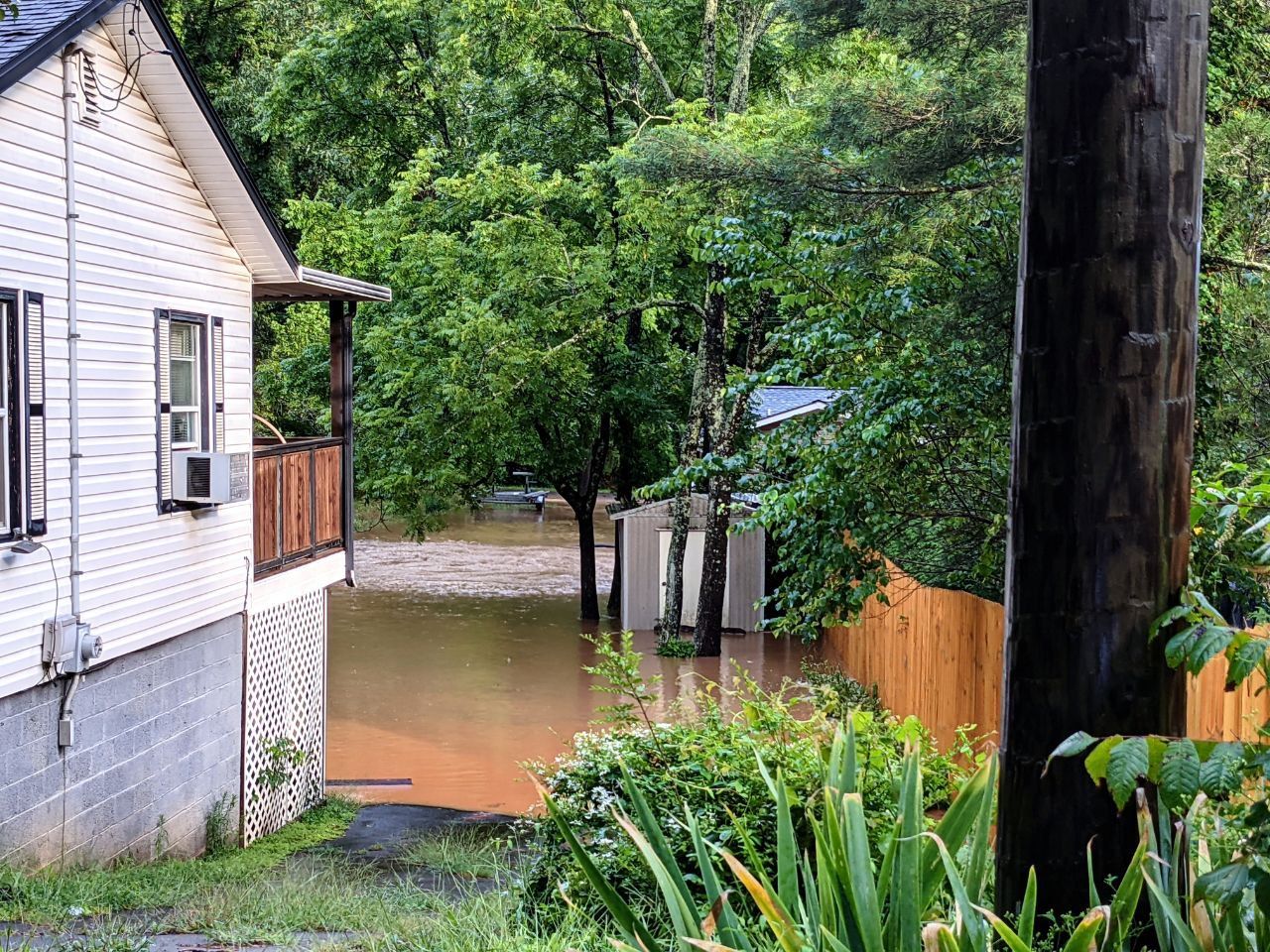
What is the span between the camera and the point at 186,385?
39.9ft

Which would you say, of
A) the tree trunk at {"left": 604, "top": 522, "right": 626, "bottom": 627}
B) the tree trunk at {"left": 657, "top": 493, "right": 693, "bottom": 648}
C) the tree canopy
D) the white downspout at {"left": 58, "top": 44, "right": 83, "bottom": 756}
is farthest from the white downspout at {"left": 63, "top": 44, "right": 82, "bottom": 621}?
the tree trunk at {"left": 604, "top": 522, "right": 626, "bottom": 627}

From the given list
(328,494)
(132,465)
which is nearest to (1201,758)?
(132,465)

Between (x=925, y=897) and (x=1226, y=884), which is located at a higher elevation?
(x=1226, y=884)

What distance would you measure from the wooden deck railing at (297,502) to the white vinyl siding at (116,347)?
339 mm

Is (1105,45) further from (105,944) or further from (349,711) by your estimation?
(349,711)

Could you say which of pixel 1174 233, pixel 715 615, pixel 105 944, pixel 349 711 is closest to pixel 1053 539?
pixel 1174 233

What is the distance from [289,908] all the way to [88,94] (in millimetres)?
6273

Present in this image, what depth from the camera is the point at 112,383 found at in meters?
10.4

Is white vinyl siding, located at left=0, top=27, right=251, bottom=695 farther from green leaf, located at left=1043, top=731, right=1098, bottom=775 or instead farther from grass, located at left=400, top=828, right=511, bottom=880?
green leaf, located at left=1043, top=731, right=1098, bottom=775

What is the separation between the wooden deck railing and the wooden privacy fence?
19.7ft

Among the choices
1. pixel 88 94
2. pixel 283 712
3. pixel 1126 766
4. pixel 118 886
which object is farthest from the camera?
pixel 283 712

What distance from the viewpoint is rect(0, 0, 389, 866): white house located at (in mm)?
9156

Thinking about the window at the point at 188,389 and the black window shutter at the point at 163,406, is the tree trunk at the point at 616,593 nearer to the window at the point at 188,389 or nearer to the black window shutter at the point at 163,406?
the window at the point at 188,389

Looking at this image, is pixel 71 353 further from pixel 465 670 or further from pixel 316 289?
pixel 465 670
